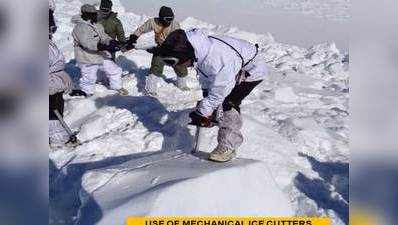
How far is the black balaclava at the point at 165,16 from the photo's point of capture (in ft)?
24.8

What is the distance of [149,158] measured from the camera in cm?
532

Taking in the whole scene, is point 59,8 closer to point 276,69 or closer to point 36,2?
point 276,69

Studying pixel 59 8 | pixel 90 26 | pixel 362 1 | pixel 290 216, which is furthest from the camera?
pixel 59 8

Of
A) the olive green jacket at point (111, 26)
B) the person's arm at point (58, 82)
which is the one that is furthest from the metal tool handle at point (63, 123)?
the olive green jacket at point (111, 26)

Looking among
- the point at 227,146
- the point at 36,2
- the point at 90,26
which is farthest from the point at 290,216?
the point at 90,26

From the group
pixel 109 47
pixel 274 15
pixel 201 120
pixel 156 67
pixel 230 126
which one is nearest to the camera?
pixel 201 120

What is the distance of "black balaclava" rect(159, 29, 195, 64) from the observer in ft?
15.5

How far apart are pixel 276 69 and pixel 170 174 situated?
626cm

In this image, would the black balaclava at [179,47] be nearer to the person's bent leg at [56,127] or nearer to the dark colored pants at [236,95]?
the dark colored pants at [236,95]

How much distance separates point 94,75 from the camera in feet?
25.7

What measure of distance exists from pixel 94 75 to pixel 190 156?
9.67 ft

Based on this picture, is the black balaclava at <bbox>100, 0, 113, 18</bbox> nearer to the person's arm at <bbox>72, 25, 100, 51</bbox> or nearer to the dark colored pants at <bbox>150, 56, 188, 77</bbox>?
the person's arm at <bbox>72, 25, 100, 51</bbox>

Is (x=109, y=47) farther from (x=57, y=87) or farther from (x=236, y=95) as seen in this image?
(x=236, y=95)

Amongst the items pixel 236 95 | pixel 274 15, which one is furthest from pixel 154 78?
pixel 274 15
